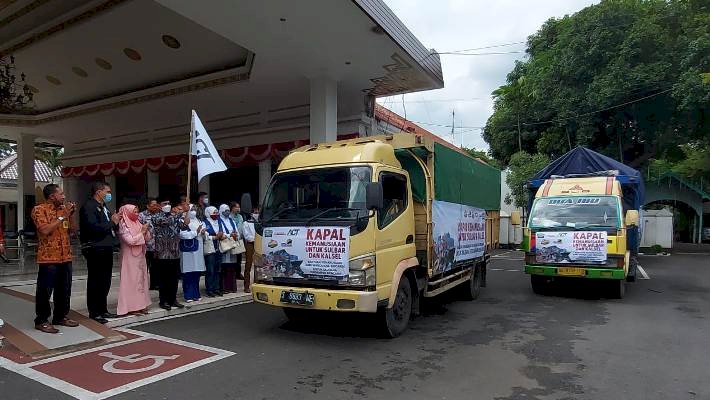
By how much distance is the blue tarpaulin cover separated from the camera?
12.3 meters

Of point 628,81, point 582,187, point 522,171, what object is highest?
point 628,81

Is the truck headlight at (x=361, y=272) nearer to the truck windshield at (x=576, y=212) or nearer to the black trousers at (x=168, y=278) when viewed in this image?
the black trousers at (x=168, y=278)

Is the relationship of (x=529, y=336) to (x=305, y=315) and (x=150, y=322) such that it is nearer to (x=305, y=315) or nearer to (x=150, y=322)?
(x=305, y=315)

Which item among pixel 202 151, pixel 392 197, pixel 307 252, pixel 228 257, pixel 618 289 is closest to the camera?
pixel 307 252

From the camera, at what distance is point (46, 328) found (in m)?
6.11

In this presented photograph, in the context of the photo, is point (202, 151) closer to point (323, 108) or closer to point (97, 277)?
point (97, 277)

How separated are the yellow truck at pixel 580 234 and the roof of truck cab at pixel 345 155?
14.3 ft

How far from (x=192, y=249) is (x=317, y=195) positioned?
2.71 meters

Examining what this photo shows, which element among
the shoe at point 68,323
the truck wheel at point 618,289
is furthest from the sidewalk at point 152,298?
the truck wheel at point 618,289

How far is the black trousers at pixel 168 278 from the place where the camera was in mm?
7590

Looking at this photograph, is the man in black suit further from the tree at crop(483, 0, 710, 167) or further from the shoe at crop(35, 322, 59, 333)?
the tree at crop(483, 0, 710, 167)

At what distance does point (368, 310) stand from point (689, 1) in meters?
22.7

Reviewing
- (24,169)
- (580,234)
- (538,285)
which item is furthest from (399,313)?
(24,169)

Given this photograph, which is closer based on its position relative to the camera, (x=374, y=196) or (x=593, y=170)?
(x=374, y=196)
